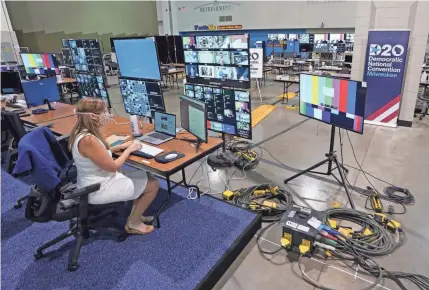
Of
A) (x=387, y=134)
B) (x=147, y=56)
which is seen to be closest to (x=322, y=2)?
(x=387, y=134)

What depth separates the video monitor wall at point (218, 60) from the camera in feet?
10.8

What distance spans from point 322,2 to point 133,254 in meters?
11.5

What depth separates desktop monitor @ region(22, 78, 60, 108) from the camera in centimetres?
474

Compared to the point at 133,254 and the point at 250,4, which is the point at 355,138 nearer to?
the point at 133,254

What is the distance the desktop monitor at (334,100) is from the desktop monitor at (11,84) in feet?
16.3

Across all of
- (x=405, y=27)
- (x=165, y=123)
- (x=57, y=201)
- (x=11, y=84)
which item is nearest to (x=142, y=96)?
(x=165, y=123)

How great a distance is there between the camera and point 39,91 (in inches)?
190

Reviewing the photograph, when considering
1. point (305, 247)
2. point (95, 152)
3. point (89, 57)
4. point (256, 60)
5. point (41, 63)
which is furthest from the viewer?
point (41, 63)

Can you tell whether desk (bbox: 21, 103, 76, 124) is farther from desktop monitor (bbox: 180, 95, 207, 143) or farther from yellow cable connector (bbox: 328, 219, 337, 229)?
yellow cable connector (bbox: 328, 219, 337, 229)

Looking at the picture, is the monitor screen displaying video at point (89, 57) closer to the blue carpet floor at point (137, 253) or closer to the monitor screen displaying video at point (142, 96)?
the monitor screen displaying video at point (142, 96)

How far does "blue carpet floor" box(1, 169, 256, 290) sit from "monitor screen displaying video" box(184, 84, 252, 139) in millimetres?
1007

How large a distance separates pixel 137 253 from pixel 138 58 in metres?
2.00

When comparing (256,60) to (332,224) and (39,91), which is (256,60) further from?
(332,224)

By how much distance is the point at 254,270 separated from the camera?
7.55ft
